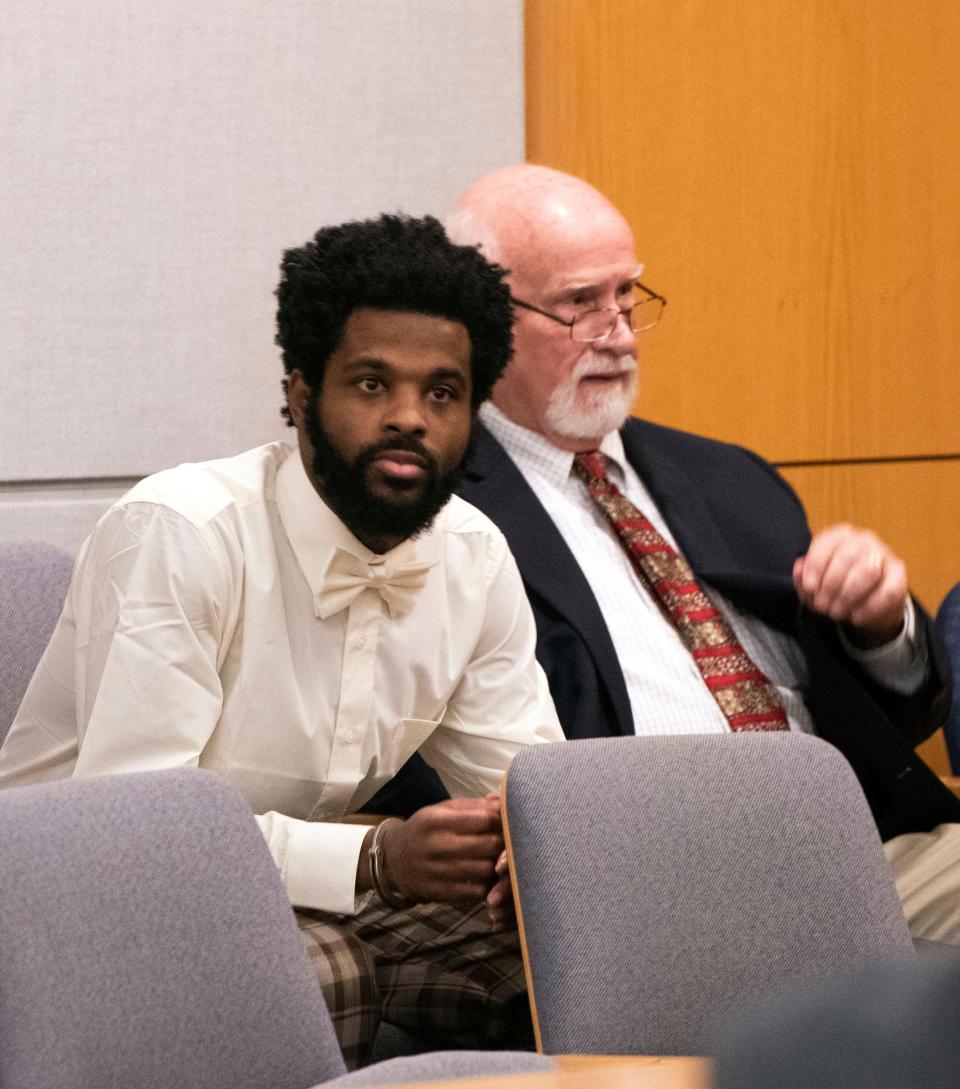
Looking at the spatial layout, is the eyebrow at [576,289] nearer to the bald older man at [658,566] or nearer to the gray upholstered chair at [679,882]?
the bald older man at [658,566]

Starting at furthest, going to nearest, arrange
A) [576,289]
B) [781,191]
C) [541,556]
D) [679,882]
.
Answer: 1. [781,191]
2. [576,289]
3. [541,556]
4. [679,882]

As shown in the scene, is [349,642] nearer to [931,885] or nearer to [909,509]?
[931,885]

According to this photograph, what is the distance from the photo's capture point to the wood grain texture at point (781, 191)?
3117 millimetres

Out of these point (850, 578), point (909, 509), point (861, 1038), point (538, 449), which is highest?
point (861, 1038)

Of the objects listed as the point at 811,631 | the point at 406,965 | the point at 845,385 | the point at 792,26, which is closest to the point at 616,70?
the point at 792,26

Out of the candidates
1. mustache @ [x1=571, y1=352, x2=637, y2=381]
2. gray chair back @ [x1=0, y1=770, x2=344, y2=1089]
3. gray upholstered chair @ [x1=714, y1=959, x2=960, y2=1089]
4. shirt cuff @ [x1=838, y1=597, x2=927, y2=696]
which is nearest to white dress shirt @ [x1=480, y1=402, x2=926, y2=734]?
shirt cuff @ [x1=838, y1=597, x2=927, y2=696]

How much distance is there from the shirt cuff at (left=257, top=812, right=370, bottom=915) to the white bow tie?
0.87 feet

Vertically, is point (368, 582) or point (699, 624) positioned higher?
point (368, 582)

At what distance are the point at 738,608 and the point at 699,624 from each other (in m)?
0.10

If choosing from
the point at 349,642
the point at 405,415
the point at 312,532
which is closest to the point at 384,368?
the point at 405,415

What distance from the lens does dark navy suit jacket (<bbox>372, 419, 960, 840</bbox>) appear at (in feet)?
7.77

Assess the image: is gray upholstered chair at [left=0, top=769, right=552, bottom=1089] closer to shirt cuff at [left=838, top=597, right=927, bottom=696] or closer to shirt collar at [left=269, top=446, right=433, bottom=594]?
shirt collar at [left=269, top=446, right=433, bottom=594]

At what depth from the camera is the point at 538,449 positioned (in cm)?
266

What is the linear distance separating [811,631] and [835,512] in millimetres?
974
